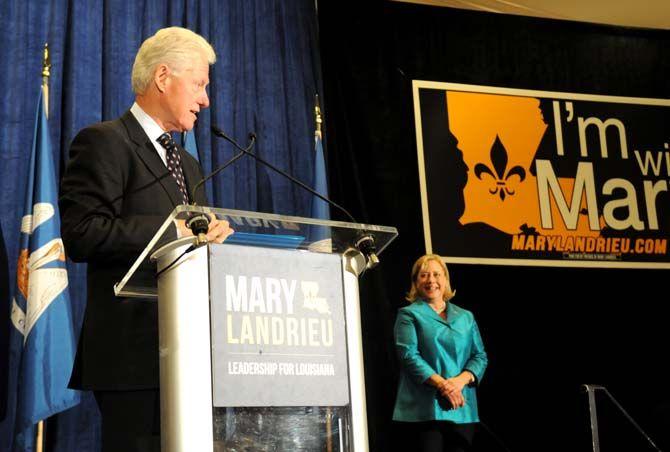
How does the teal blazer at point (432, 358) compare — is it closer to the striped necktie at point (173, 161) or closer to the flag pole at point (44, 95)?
the flag pole at point (44, 95)

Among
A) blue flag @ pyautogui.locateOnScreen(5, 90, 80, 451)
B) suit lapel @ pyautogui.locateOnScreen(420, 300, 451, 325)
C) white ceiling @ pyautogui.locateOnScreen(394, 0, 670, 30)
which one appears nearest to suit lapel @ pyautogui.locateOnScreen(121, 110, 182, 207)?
blue flag @ pyautogui.locateOnScreen(5, 90, 80, 451)

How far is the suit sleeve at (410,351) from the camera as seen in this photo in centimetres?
419

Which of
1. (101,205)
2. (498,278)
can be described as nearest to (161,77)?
(101,205)

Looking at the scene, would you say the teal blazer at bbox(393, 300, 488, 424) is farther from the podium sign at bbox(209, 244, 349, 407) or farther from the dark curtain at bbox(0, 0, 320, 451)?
the podium sign at bbox(209, 244, 349, 407)

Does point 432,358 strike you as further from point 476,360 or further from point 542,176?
point 542,176

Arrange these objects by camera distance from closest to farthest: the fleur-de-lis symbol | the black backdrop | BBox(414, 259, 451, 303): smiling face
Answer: BBox(414, 259, 451, 303): smiling face < the black backdrop < the fleur-de-lis symbol

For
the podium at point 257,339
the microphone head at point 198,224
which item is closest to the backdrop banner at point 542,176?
the podium at point 257,339

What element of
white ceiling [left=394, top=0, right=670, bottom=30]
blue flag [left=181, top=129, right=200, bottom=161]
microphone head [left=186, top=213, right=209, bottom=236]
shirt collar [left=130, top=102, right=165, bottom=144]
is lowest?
microphone head [left=186, top=213, right=209, bottom=236]

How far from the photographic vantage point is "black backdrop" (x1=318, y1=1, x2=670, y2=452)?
5391 mm

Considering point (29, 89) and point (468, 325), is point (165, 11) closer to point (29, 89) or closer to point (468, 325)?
point (29, 89)

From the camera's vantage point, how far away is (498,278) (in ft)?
18.5

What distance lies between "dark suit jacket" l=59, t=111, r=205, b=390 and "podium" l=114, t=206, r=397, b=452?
0.62 feet

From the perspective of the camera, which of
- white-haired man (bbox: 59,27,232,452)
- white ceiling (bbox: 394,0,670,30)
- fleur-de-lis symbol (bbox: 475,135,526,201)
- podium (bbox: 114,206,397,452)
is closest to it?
podium (bbox: 114,206,397,452)

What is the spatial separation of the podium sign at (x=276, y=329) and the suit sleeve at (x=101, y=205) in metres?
0.36
